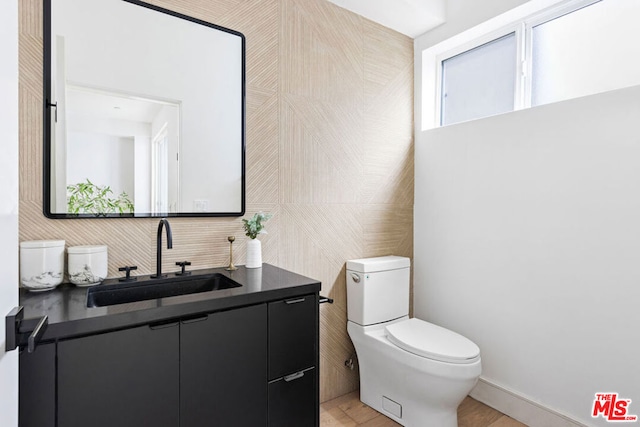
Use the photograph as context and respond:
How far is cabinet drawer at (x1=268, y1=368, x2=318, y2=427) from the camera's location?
4.38ft

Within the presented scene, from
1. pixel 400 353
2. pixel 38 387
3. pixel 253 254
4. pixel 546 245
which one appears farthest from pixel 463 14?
pixel 38 387

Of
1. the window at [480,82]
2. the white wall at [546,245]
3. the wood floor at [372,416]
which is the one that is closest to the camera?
the white wall at [546,245]

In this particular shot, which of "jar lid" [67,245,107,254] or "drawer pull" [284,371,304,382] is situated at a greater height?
"jar lid" [67,245,107,254]

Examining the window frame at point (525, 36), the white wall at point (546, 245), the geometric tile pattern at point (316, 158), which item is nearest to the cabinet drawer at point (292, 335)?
the geometric tile pattern at point (316, 158)

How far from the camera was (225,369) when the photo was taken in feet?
3.96

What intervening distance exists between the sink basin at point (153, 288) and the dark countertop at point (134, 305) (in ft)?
0.11

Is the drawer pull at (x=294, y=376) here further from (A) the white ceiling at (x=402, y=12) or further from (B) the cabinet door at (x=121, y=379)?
(A) the white ceiling at (x=402, y=12)

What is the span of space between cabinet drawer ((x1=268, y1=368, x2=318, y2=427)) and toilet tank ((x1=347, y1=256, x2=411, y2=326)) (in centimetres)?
68

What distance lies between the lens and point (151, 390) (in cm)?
108

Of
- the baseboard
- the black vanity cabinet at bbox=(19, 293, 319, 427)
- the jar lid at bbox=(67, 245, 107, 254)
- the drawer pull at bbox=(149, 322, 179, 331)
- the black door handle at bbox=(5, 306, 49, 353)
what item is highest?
the jar lid at bbox=(67, 245, 107, 254)

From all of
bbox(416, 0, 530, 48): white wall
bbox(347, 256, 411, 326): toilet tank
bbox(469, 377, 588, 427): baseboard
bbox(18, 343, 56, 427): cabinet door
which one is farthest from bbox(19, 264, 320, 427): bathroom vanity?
bbox(416, 0, 530, 48): white wall

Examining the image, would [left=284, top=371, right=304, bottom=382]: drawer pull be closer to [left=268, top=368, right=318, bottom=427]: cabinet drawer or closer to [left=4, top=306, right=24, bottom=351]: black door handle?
[left=268, top=368, right=318, bottom=427]: cabinet drawer

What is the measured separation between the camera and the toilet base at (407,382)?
5.34 ft

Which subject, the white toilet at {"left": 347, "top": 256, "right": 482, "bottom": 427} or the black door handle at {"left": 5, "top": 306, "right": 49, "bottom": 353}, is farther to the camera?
the white toilet at {"left": 347, "top": 256, "right": 482, "bottom": 427}
